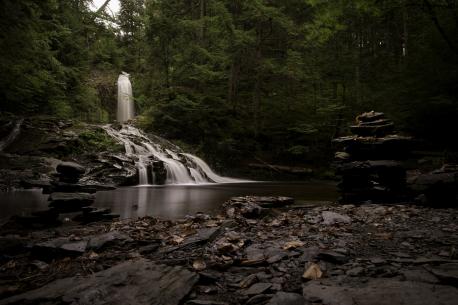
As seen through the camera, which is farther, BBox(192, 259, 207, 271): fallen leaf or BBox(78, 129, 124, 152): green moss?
BBox(78, 129, 124, 152): green moss

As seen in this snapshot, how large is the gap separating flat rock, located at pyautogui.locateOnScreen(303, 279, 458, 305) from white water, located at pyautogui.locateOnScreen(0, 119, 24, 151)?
59.0ft

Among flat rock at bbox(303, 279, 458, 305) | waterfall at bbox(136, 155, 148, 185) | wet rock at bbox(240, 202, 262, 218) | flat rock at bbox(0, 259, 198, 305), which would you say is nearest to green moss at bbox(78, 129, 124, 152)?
waterfall at bbox(136, 155, 148, 185)

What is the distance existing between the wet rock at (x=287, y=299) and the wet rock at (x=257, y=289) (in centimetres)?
17

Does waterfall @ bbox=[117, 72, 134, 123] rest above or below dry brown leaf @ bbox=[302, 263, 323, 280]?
above

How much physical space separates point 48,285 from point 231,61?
21.4 meters

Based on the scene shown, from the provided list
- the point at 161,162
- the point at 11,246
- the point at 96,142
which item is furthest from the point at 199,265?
the point at 96,142

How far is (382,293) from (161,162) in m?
16.1

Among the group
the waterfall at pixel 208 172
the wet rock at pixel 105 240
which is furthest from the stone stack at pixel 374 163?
the waterfall at pixel 208 172

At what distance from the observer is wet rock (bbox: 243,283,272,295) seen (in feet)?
8.93

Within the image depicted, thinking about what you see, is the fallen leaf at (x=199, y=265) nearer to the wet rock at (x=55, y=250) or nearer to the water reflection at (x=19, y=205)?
the wet rock at (x=55, y=250)

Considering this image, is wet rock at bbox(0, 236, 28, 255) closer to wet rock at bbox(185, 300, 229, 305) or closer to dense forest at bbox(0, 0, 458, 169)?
wet rock at bbox(185, 300, 229, 305)

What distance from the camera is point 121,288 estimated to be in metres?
2.79

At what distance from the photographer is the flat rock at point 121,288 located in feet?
8.48

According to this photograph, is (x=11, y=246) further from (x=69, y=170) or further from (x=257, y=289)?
(x=69, y=170)
